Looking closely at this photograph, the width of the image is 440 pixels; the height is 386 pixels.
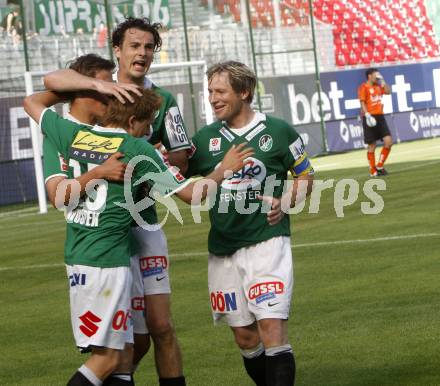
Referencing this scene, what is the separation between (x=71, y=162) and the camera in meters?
6.00

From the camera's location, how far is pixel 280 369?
6520 mm

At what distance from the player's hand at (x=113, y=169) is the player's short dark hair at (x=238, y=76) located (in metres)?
1.24

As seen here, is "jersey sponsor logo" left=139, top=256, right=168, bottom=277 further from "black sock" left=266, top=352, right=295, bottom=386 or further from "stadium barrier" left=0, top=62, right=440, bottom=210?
"stadium barrier" left=0, top=62, right=440, bottom=210

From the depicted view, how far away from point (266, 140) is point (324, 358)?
82.6 inches

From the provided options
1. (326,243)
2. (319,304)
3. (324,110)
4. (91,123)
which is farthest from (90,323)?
(324,110)

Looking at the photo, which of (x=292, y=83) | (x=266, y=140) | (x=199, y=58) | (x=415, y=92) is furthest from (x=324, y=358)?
(x=415, y=92)

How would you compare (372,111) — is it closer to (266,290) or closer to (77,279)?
(266,290)

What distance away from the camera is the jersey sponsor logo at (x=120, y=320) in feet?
19.1

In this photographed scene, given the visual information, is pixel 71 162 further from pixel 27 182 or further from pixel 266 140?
pixel 27 182

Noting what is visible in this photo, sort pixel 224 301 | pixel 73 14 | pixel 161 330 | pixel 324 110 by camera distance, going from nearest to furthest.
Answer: pixel 161 330 < pixel 224 301 < pixel 73 14 < pixel 324 110

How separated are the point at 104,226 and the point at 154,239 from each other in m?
0.92

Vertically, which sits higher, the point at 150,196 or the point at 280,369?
the point at 150,196

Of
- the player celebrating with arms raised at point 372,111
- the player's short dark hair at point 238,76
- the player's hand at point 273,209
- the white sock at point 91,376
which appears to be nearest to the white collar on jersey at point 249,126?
the player's short dark hair at point 238,76

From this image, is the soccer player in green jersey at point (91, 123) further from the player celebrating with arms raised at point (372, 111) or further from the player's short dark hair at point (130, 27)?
the player celebrating with arms raised at point (372, 111)
